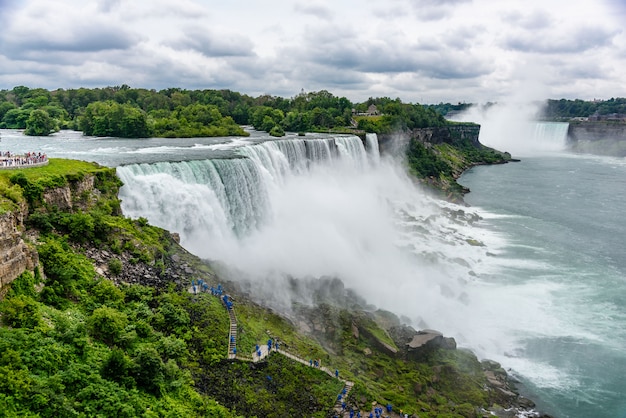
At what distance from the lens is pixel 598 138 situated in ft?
353

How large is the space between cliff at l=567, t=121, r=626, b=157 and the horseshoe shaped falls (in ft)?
210

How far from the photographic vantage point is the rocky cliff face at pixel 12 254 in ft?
40.9

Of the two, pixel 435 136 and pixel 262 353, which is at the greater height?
pixel 435 136

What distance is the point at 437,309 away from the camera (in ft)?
79.3

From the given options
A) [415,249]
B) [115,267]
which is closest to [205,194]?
[115,267]

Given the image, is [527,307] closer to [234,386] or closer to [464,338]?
[464,338]

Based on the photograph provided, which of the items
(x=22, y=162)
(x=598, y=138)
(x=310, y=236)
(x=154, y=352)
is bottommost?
(x=310, y=236)

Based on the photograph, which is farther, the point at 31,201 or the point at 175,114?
the point at 175,114

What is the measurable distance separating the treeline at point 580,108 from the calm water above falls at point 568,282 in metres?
102

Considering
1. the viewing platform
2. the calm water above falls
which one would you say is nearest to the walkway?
the calm water above falls

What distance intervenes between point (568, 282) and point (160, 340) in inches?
901

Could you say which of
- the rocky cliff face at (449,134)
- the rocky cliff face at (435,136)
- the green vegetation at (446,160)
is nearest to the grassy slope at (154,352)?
the green vegetation at (446,160)

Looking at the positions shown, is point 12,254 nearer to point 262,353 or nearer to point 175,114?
point 262,353

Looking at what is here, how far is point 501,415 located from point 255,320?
9.08 m
